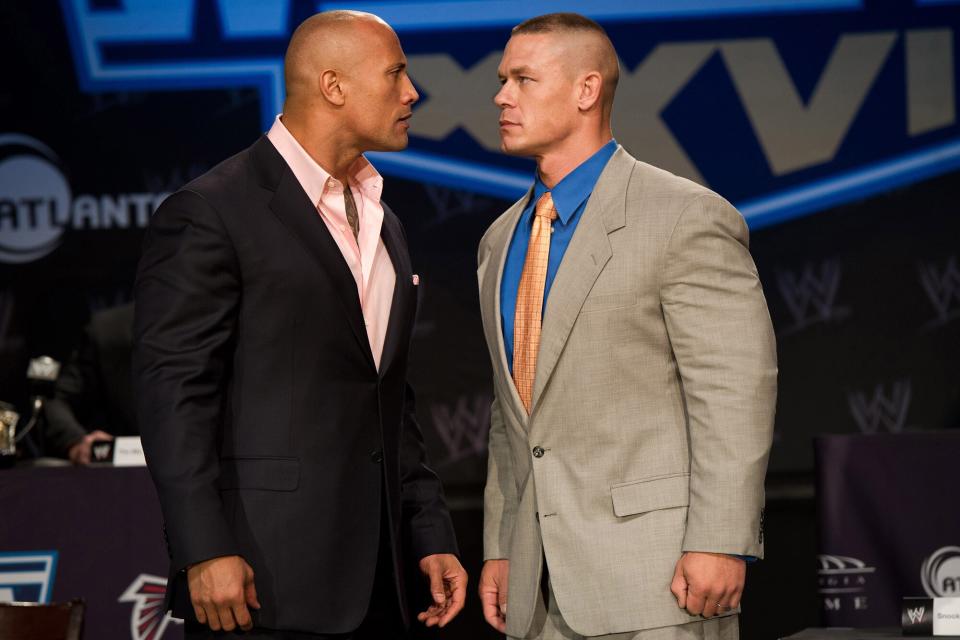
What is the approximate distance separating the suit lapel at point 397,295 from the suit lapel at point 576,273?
0.28 meters

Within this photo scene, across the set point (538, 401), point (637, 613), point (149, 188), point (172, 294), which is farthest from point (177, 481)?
point (149, 188)

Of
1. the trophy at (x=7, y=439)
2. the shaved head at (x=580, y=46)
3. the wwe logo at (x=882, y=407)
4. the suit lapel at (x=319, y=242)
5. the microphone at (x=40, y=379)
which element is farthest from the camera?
the wwe logo at (x=882, y=407)

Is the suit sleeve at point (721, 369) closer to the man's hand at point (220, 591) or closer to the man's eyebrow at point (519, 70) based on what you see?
the man's eyebrow at point (519, 70)

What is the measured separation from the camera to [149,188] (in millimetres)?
5090

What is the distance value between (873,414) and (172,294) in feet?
11.9

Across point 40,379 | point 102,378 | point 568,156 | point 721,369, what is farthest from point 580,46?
point 102,378

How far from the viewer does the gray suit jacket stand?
2.15m

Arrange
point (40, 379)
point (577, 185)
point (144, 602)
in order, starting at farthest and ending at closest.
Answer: point (40, 379), point (144, 602), point (577, 185)

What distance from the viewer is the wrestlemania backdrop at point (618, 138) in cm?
498

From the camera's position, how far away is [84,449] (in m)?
4.34

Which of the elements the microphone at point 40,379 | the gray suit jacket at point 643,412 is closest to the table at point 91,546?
the microphone at point 40,379

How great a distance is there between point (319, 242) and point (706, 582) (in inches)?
36.9

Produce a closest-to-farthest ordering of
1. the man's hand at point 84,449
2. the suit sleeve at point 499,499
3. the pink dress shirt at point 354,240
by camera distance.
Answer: the pink dress shirt at point 354,240 < the suit sleeve at point 499,499 < the man's hand at point 84,449

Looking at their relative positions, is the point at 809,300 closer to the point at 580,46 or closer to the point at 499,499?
the point at 580,46
